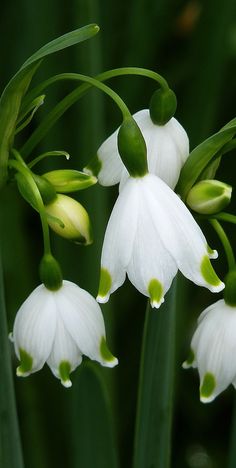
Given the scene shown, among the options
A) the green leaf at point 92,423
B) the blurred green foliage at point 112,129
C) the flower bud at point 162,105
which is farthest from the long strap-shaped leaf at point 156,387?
the blurred green foliage at point 112,129

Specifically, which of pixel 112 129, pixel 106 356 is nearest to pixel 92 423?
pixel 106 356

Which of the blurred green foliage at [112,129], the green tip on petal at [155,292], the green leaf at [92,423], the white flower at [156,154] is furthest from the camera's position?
the blurred green foliage at [112,129]

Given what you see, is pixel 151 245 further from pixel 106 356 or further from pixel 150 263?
pixel 106 356

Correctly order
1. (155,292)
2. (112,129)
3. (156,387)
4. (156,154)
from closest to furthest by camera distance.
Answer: (155,292)
(156,154)
(156,387)
(112,129)

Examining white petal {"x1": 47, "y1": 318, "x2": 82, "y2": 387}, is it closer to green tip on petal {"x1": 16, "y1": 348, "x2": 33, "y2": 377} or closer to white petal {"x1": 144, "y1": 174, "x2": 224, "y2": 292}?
green tip on petal {"x1": 16, "y1": 348, "x2": 33, "y2": 377}

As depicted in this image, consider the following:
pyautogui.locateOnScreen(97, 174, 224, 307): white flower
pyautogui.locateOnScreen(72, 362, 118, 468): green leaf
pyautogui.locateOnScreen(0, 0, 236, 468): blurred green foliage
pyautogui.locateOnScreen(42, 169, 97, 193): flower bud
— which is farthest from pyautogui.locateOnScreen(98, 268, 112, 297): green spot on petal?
pyautogui.locateOnScreen(0, 0, 236, 468): blurred green foliage

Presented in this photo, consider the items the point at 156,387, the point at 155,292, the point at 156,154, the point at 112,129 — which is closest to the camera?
the point at 155,292

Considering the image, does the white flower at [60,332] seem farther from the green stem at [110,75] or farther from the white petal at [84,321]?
the green stem at [110,75]
